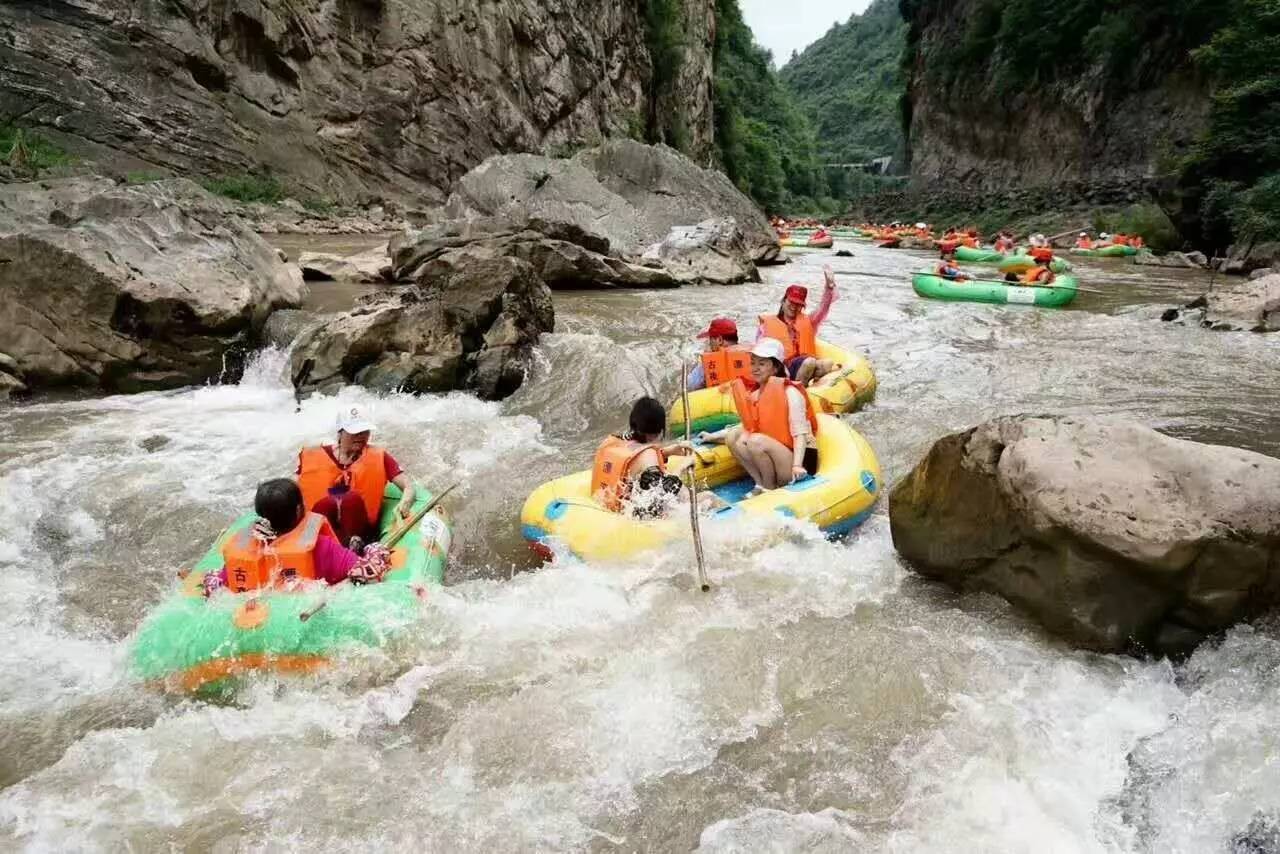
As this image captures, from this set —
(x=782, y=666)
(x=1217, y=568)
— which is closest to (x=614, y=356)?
(x=782, y=666)

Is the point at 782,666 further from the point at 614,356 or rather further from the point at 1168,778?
the point at 614,356

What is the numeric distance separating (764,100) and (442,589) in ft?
229

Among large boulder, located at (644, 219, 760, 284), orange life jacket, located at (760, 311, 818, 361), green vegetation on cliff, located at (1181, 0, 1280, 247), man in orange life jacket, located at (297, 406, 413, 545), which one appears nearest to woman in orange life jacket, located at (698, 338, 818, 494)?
man in orange life jacket, located at (297, 406, 413, 545)

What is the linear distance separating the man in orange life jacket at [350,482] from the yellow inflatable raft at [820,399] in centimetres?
257

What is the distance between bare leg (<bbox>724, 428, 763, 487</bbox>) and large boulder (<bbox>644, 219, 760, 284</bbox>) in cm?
978

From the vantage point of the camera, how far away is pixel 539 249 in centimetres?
1277

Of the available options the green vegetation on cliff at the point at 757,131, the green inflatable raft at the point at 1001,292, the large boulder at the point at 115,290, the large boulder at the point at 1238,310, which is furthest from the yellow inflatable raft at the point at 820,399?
the green vegetation on cliff at the point at 757,131

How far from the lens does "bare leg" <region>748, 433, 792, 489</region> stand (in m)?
4.95

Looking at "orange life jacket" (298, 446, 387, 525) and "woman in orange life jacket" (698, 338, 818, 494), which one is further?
"woman in orange life jacket" (698, 338, 818, 494)

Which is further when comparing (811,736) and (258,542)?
(258,542)

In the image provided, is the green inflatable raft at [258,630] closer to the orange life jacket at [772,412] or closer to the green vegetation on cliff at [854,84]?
the orange life jacket at [772,412]

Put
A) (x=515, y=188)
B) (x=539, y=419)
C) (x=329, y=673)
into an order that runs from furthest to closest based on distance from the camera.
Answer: (x=515, y=188)
(x=539, y=419)
(x=329, y=673)

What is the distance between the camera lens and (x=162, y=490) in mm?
5523

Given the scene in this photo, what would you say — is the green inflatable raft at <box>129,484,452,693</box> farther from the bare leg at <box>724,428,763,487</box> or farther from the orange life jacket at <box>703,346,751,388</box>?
the orange life jacket at <box>703,346,751,388</box>
